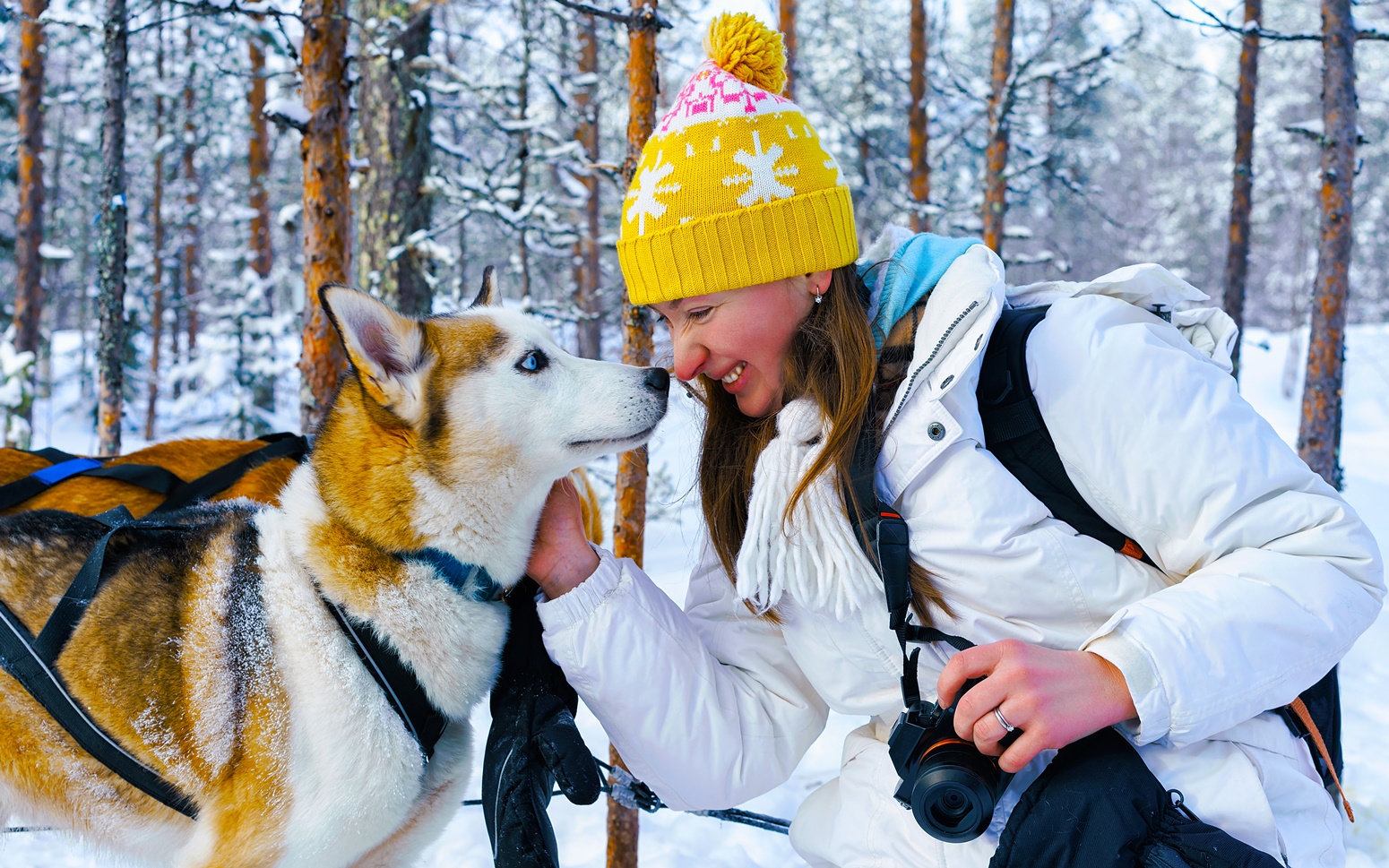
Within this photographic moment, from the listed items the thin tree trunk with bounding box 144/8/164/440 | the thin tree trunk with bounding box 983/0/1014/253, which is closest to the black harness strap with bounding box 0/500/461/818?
the thin tree trunk with bounding box 983/0/1014/253

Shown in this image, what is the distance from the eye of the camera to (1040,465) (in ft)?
5.63

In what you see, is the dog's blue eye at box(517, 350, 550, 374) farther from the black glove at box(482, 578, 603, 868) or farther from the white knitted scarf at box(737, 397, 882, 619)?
the black glove at box(482, 578, 603, 868)

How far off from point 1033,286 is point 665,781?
57.9 inches

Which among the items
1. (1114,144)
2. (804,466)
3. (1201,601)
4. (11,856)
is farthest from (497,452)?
(1114,144)

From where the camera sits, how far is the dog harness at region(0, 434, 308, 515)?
2402 millimetres

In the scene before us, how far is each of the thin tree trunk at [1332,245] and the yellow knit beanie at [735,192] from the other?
5185 mm

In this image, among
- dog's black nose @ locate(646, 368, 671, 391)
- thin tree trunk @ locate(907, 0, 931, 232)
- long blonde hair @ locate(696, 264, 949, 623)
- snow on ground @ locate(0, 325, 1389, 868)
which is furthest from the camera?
thin tree trunk @ locate(907, 0, 931, 232)

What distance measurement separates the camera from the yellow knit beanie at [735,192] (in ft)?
6.06

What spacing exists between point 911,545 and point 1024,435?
1.06ft

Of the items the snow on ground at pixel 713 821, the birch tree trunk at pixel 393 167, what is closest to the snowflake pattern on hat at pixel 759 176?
the snow on ground at pixel 713 821

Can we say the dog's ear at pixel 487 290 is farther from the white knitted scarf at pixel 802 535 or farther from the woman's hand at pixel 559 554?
the white knitted scarf at pixel 802 535

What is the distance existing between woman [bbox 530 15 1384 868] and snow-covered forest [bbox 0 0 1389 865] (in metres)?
0.58

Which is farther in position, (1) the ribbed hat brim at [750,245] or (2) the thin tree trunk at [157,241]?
Answer: (2) the thin tree trunk at [157,241]

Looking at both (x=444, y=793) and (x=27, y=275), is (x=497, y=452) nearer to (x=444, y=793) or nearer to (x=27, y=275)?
(x=444, y=793)
